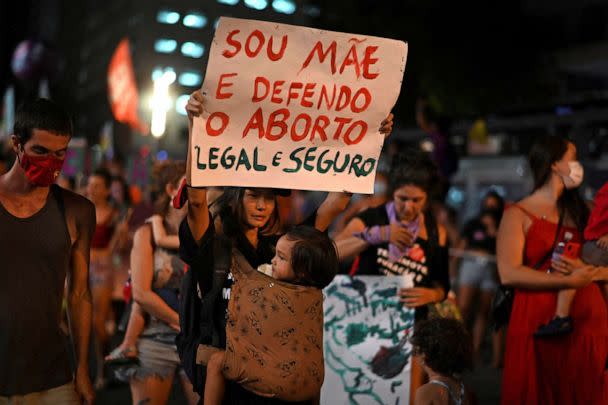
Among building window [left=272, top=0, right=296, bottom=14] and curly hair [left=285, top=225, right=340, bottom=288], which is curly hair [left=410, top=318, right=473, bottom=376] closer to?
curly hair [left=285, top=225, right=340, bottom=288]

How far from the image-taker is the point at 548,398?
19.0 feet

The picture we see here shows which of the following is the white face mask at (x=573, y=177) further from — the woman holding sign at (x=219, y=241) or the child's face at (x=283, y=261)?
the child's face at (x=283, y=261)

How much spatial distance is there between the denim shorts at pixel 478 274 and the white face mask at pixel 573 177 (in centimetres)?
755

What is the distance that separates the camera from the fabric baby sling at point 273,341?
4.27 m

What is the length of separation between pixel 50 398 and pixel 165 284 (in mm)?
2055

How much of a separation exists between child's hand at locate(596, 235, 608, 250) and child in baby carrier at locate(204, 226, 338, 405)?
1.95 metres

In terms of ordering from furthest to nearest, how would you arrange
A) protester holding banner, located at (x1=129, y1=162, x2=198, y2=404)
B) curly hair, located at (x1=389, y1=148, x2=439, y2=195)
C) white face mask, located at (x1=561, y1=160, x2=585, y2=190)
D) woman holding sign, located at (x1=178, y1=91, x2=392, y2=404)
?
1. curly hair, located at (x1=389, y1=148, x2=439, y2=195)
2. protester holding banner, located at (x1=129, y1=162, x2=198, y2=404)
3. white face mask, located at (x1=561, y1=160, x2=585, y2=190)
4. woman holding sign, located at (x1=178, y1=91, x2=392, y2=404)

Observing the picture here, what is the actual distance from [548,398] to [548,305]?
1.75ft

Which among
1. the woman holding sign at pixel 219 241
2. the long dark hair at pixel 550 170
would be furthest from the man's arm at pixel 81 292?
the long dark hair at pixel 550 170

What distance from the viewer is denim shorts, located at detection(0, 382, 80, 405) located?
14.0 feet

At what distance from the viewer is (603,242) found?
5.61 m

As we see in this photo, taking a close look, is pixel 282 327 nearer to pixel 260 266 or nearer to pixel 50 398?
pixel 260 266

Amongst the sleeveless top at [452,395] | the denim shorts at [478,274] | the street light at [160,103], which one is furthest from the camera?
the denim shorts at [478,274]

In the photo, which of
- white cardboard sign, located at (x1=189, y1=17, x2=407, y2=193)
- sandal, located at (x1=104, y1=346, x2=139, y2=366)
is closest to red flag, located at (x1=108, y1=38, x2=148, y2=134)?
sandal, located at (x1=104, y1=346, x2=139, y2=366)
